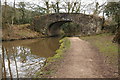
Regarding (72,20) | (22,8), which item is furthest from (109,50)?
(22,8)

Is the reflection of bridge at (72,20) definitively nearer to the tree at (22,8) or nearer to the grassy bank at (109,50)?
the tree at (22,8)

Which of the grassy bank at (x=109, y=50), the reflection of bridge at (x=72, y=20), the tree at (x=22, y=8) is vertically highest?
the tree at (x=22, y=8)

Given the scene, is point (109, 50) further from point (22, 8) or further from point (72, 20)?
point (22, 8)

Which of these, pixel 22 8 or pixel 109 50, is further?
pixel 22 8

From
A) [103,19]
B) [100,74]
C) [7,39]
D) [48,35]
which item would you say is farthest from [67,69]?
[48,35]

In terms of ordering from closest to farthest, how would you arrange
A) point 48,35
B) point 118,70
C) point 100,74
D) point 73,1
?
point 100,74, point 118,70, point 48,35, point 73,1

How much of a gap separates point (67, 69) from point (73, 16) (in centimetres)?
1834

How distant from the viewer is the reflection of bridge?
75.4 ft

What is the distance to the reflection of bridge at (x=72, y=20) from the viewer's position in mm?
22969

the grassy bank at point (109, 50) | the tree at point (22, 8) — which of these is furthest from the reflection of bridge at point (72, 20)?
the grassy bank at point (109, 50)

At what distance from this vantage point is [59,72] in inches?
236

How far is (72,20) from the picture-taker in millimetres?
24156

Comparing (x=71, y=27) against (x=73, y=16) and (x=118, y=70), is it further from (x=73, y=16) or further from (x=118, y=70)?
(x=118, y=70)

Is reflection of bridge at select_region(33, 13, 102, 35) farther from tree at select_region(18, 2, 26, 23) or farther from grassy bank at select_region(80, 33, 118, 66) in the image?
grassy bank at select_region(80, 33, 118, 66)
